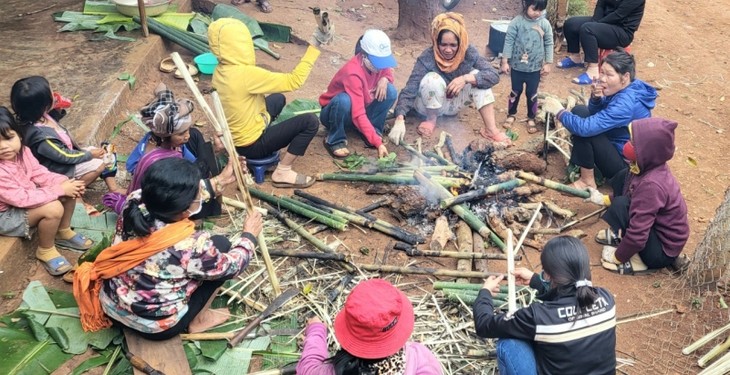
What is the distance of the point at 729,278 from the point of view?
4594 millimetres

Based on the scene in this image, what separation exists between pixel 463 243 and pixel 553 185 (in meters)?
1.38

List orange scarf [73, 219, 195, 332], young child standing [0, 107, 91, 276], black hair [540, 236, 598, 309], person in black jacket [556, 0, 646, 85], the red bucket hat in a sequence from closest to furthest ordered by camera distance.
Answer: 1. the red bucket hat
2. black hair [540, 236, 598, 309]
3. orange scarf [73, 219, 195, 332]
4. young child standing [0, 107, 91, 276]
5. person in black jacket [556, 0, 646, 85]

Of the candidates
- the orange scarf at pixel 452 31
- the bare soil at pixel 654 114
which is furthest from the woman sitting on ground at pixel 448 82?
the bare soil at pixel 654 114

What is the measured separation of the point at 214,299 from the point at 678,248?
3813mm

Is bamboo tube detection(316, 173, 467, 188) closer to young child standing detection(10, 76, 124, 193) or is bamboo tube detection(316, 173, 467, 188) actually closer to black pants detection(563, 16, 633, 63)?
young child standing detection(10, 76, 124, 193)

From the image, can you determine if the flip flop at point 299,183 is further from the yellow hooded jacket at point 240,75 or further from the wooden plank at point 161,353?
the wooden plank at point 161,353

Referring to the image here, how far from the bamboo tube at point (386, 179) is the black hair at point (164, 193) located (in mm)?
2652

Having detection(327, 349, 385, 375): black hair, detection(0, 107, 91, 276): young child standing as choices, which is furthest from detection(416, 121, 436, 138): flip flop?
detection(327, 349, 385, 375): black hair

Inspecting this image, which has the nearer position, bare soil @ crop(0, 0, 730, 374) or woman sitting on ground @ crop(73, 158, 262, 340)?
woman sitting on ground @ crop(73, 158, 262, 340)

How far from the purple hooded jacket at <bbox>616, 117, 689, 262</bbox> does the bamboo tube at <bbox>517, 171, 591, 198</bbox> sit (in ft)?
3.06

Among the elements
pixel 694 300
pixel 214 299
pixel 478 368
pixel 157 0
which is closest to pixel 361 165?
pixel 214 299

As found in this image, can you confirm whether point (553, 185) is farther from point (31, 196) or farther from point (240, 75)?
point (31, 196)

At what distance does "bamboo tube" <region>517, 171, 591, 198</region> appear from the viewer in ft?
18.9

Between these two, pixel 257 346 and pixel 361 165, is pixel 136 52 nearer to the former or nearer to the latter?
pixel 361 165
